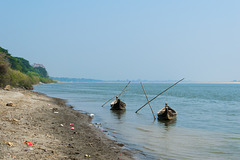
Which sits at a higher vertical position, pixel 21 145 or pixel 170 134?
pixel 21 145

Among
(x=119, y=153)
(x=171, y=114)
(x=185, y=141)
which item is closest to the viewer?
(x=119, y=153)

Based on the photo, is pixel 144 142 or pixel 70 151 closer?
pixel 70 151

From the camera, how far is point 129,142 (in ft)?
41.9

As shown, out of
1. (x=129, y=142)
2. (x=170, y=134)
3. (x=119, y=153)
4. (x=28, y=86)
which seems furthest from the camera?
(x=28, y=86)

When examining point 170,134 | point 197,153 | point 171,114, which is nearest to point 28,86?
point 171,114

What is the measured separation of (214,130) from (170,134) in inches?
184

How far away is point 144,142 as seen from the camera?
12.9 metres

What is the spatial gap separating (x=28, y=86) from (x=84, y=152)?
61.5 metres

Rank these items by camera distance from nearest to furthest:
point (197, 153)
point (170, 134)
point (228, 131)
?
1. point (197, 153)
2. point (170, 134)
3. point (228, 131)

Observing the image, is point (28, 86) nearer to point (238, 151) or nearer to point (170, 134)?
point (170, 134)

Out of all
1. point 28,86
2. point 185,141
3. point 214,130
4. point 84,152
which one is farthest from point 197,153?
point 28,86

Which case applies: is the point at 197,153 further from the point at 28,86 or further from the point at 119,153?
the point at 28,86

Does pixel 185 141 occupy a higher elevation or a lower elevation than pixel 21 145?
lower

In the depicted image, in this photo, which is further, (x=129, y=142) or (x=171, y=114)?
(x=171, y=114)
